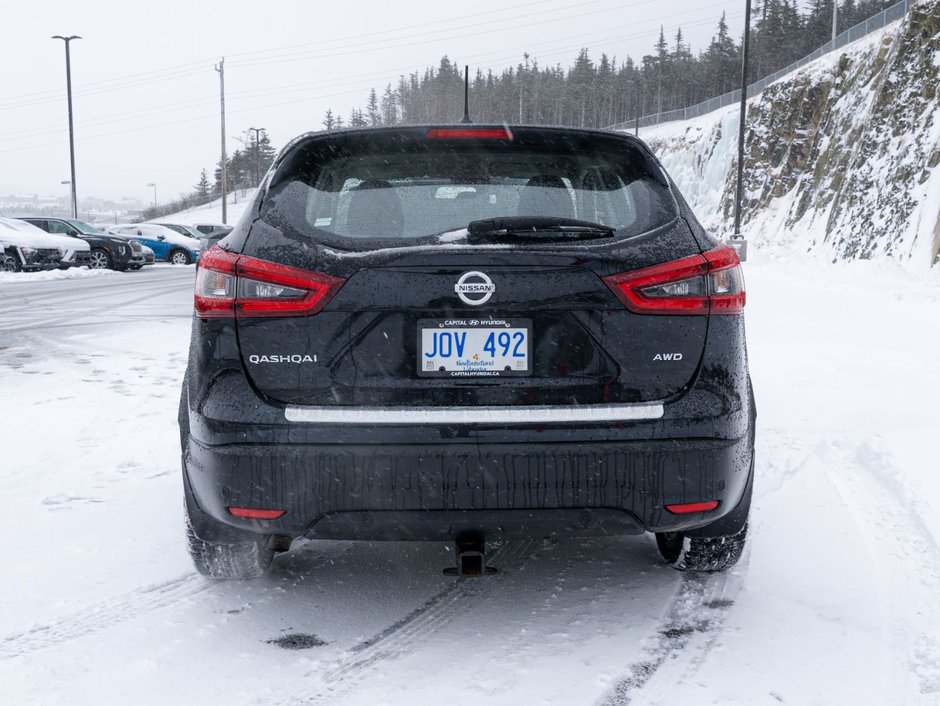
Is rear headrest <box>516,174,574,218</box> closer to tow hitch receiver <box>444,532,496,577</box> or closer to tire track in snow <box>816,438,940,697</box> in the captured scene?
tow hitch receiver <box>444,532,496,577</box>

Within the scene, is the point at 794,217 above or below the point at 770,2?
below

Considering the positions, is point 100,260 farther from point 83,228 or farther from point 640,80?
point 640,80

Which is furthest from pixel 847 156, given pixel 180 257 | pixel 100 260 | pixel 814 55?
pixel 100 260

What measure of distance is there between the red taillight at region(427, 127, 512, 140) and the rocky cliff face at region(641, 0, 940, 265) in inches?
647

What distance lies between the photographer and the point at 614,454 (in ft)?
8.68

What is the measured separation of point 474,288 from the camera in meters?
2.63

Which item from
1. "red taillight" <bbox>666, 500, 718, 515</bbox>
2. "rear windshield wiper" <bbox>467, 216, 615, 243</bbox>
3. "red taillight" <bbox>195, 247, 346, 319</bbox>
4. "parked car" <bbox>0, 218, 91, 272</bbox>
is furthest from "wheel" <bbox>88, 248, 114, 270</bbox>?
"red taillight" <bbox>666, 500, 718, 515</bbox>

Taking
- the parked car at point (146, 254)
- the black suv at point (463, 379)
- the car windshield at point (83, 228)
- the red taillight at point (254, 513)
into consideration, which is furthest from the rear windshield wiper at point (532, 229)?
the car windshield at point (83, 228)

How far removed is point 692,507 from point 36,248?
23350mm

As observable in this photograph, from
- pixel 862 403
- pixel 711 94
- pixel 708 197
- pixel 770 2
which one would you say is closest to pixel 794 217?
pixel 708 197

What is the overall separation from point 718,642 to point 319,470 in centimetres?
138

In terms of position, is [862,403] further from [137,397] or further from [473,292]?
[137,397]

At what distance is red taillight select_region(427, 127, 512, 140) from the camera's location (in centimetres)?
301

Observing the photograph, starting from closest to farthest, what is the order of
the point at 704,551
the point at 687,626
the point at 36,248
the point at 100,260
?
the point at 687,626, the point at 704,551, the point at 36,248, the point at 100,260
